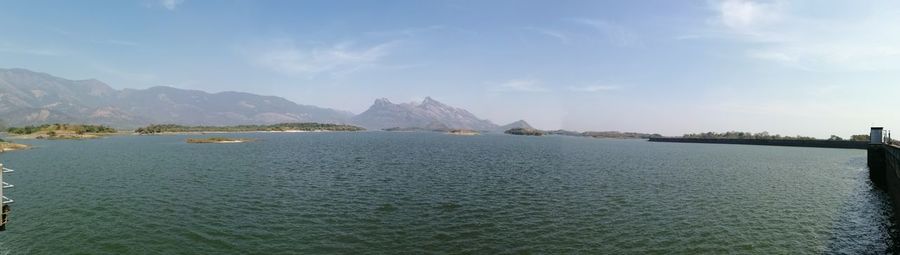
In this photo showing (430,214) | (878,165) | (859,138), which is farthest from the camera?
(859,138)

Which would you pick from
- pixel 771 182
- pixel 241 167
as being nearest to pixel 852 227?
pixel 771 182

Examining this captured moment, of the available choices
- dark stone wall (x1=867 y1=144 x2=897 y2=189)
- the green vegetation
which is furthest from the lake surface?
the green vegetation

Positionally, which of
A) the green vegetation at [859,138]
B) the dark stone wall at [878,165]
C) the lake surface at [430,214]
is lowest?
the lake surface at [430,214]

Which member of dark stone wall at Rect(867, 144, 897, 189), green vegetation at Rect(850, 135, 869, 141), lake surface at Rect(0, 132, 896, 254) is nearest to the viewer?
lake surface at Rect(0, 132, 896, 254)

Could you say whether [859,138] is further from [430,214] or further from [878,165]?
[430,214]

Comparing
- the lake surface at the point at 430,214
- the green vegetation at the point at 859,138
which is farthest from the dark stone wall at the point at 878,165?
the green vegetation at the point at 859,138

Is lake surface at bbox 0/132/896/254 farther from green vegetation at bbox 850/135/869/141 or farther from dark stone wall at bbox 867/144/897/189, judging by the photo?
green vegetation at bbox 850/135/869/141

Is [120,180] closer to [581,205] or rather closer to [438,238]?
[438,238]

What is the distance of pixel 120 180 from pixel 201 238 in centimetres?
3465

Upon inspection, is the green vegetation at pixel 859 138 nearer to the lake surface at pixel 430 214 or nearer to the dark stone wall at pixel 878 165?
the dark stone wall at pixel 878 165

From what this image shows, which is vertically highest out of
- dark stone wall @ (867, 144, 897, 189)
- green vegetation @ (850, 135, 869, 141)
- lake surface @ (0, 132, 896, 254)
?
green vegetation @ (850, 135, 869, 141)

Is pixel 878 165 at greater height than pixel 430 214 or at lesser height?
greater

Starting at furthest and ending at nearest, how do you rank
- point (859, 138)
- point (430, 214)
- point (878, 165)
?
point (859, 138) → point (878, 165) → point (430, 214)

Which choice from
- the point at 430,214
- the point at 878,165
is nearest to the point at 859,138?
the point at 878,165
